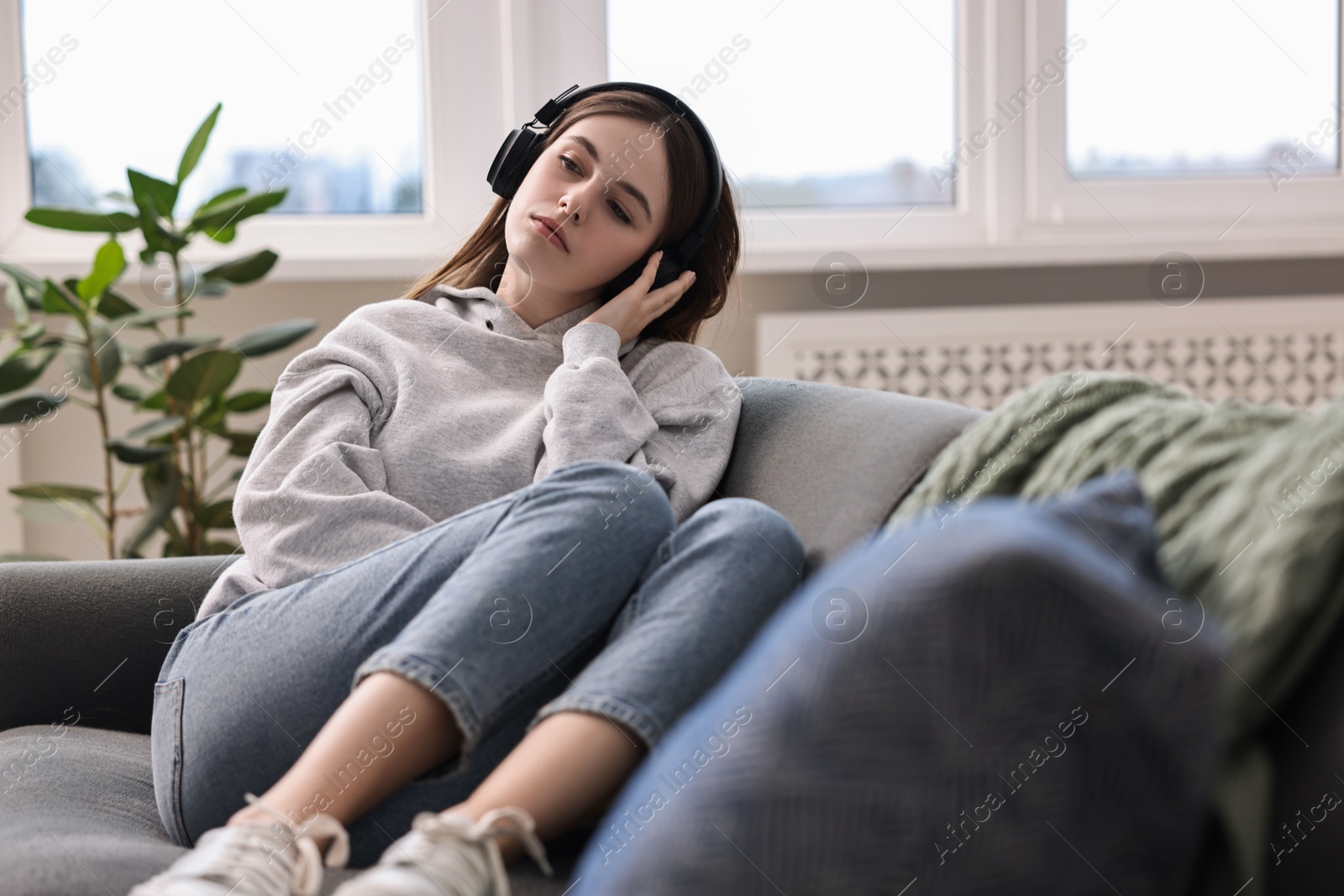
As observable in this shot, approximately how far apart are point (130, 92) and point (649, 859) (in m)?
2.42

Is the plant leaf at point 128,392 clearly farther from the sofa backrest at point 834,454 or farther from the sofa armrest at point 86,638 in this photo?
the sofa backrest at point 834,454

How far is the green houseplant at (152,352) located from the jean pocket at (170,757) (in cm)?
99

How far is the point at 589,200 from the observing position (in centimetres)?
131

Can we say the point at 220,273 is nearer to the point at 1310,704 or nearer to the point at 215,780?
the point at 215,780

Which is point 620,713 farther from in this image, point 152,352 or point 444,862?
point 152,352

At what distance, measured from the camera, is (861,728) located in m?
0.51

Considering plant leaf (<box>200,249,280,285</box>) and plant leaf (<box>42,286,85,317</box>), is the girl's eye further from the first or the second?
plant leaf (<box>42,286,85,317</box>)

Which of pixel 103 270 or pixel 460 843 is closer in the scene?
pixel 460 843

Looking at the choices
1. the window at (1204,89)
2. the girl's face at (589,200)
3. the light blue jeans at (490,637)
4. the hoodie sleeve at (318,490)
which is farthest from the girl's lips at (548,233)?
the window at (1204,89)

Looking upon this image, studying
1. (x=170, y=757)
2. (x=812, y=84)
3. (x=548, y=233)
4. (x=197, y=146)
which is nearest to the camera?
(x=170, y=757)

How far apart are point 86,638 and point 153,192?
0.96 m

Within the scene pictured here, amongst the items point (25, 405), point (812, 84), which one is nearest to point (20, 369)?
point (25, 405)

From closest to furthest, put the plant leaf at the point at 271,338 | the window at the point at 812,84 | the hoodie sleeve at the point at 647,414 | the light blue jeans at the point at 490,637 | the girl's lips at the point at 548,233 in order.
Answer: the light blue jeans at the point at 490,637
the hoodie sleeve at the point at 647,414
the girl's lips at the point at 548,233
the plant leaf at the point at 271,338
the window at the point at 812,84

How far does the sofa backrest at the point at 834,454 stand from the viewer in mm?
1003
